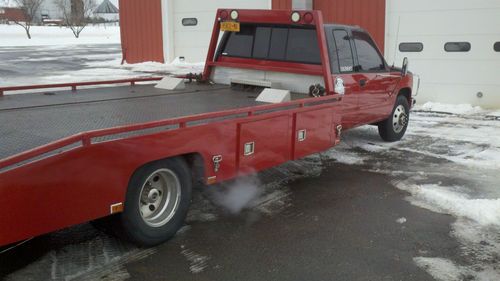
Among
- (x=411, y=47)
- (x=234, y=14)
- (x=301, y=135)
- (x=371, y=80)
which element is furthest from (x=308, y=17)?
(x=411, y=47)

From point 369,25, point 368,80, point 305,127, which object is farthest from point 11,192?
point 369,25

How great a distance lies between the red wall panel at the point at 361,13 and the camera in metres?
12.4

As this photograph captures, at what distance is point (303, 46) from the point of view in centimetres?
655

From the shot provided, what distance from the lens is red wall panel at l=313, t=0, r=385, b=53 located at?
12.4 metres

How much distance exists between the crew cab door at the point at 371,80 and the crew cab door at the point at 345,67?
119 mm

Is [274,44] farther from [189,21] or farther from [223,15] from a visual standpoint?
[189,21]

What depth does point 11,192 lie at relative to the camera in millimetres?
3100

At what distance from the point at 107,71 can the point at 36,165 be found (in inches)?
615

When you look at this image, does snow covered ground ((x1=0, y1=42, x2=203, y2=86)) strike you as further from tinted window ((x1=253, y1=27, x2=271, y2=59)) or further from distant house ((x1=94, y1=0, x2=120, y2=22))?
distant house ((x1=94, y1=0, x2=120, y2=22))

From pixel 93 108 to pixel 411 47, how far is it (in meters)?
8.84

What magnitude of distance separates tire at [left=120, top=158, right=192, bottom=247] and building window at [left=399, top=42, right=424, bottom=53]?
902 cm

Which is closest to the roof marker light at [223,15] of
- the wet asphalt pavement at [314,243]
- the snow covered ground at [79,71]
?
the wet asphalt pavement at [314,243]

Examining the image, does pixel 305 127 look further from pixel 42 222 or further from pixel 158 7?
pixel 158 7

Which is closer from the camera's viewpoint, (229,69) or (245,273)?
(245,273)
